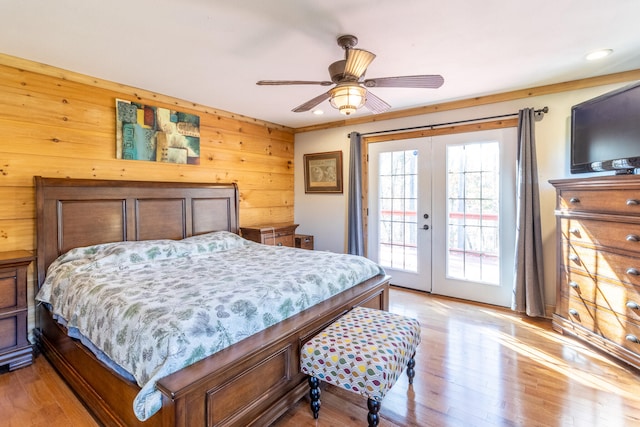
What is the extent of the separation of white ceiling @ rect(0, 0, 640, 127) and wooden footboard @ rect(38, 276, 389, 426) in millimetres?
1928

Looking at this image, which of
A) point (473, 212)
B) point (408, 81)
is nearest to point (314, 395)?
point (408, 81)

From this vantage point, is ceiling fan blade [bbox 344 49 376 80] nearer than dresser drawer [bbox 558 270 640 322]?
Yes

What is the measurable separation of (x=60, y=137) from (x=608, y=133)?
4.78m

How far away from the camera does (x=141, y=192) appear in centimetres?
334

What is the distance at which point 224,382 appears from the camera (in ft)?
5.02

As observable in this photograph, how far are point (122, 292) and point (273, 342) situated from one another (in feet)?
3.21

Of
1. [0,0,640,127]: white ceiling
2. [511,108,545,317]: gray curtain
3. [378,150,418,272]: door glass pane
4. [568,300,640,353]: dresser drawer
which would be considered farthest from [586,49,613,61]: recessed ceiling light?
[568,300,640,353]: dresser drawer

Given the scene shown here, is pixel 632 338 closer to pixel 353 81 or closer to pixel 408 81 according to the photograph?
pixel 408 81

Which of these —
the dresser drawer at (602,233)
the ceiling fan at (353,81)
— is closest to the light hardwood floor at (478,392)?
the dresser drawer at (602,233)

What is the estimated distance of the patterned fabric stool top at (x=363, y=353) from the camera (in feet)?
5.45

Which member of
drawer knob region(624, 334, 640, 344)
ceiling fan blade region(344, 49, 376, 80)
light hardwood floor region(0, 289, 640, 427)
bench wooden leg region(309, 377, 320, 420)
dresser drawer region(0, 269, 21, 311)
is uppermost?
ceiling fan blade region(344, 49, 376, 80)

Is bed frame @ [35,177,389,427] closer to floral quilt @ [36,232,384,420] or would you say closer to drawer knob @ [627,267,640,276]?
floral quilt @ [36,232,384,420]

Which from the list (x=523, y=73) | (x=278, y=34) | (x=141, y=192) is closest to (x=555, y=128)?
(x=523, y=73)

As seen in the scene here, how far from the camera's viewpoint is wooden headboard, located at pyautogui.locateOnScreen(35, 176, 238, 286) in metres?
2.73
